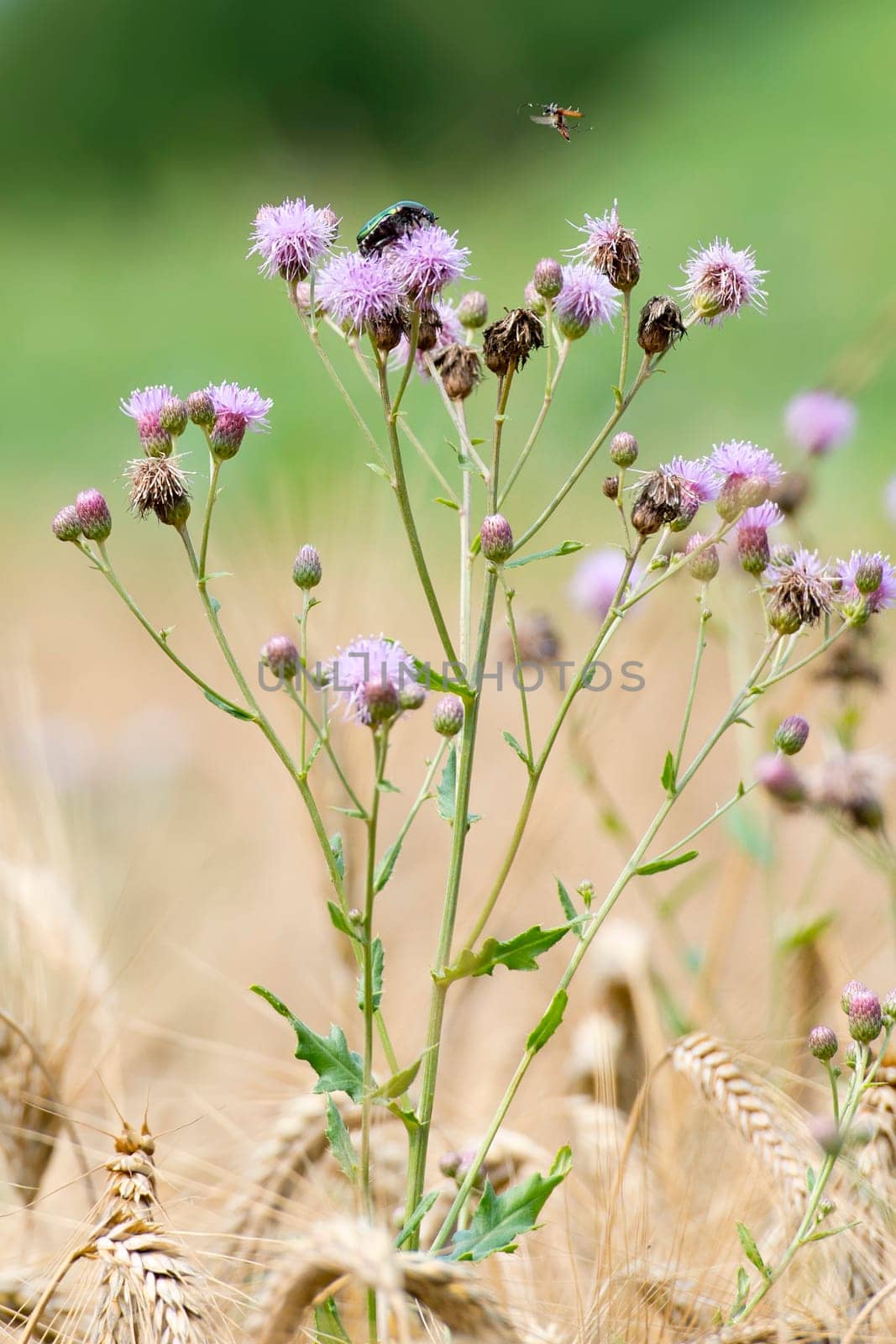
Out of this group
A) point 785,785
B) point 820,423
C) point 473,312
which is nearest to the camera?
point 473,312

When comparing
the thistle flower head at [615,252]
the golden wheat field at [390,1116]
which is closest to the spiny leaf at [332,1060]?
the golden wheat field at [390,1116]

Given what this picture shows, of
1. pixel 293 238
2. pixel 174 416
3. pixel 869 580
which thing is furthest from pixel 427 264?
pixel 869 580

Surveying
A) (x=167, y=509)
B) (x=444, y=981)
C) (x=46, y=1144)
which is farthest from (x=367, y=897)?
(x=46, y=1144)

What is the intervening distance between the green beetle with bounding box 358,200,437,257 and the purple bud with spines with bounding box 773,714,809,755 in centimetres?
57

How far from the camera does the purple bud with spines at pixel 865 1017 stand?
1.13m

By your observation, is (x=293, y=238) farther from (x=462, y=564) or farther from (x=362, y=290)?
(x=462, y=564)

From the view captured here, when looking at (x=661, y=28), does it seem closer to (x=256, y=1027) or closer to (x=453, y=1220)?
(x=256, y=1027)

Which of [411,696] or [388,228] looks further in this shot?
[388,228]

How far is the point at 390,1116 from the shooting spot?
5.22 feet

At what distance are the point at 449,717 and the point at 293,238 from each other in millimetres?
479

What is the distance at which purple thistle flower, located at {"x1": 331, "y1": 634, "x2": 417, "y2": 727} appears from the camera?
3.44 ft

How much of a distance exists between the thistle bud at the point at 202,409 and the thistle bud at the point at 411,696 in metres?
0.31

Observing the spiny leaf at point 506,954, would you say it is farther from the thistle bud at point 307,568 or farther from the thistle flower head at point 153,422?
the thistle flower head at point 153,422

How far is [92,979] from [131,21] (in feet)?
43.1
